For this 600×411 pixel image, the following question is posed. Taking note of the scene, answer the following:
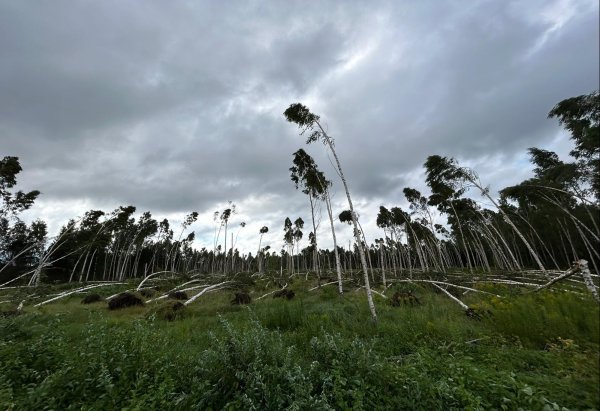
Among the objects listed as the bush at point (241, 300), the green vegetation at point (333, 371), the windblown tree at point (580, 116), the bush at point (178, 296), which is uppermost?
the windblown tree at point (580, 116)

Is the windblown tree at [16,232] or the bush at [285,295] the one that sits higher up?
the windblown tree at [16,232]

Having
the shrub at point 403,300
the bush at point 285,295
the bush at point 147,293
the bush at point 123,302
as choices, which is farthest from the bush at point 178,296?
the shrub at point 403,300

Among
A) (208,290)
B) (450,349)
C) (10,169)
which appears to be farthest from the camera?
(10,169)

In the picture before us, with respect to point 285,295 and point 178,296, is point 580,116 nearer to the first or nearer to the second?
point 285,295

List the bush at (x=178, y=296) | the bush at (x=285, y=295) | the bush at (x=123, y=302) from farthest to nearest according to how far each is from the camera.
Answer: the bush at (x=178, y=296)
the bush at (x=285, y=295)
the bush at (x=123, y=302)

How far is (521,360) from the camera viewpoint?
481 centimetres

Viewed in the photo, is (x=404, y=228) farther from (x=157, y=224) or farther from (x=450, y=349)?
(x=157, y=224)

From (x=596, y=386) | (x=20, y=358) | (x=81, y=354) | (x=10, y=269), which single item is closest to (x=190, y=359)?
(x=81, y=354)

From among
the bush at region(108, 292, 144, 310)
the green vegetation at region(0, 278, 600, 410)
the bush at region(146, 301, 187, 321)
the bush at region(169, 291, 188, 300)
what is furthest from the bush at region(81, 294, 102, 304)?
the green vegetation at region(0, 278, 600, 410)

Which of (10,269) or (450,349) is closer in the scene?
(450,349)

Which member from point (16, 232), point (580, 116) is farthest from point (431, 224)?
point (16, 232)

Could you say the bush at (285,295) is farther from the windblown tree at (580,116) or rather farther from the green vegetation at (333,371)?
the windblown tree at (580,116)

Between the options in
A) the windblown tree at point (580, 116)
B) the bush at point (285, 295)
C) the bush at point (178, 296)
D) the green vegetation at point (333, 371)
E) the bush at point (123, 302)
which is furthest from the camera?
the bush at point (178, 296)

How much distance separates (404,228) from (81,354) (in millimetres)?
37914
